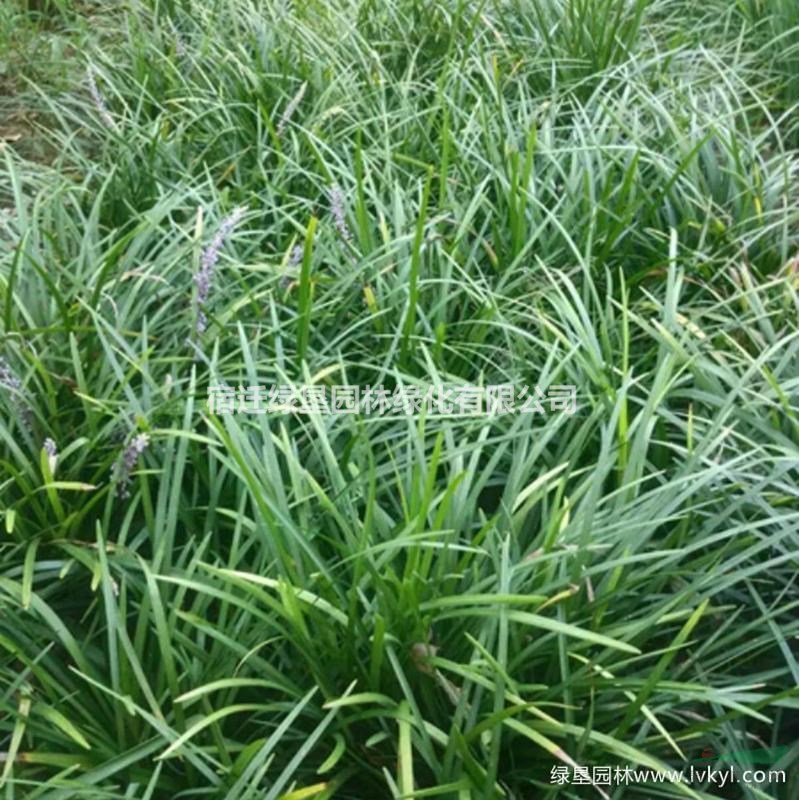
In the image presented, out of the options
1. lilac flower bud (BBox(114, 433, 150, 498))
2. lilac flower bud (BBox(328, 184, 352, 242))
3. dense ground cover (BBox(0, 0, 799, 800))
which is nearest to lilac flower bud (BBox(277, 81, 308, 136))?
dense ground cover (BBox(0, 0, 799, 800))

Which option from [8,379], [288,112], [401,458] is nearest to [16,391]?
[8,379]

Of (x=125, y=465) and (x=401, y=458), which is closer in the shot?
(x=125, y=465)

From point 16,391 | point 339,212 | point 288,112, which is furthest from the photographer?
point 288,112

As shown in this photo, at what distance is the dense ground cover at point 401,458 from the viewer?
192 centimetres

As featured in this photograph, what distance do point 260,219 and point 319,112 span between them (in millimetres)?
601

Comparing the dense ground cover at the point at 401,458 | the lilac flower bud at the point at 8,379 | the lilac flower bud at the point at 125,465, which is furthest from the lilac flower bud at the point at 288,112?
the lilac flower bud at the point at 125,465

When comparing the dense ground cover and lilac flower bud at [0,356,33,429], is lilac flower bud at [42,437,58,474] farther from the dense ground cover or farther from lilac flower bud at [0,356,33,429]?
lilac flower bud at [0,356,33,429]

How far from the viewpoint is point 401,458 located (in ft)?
7.80

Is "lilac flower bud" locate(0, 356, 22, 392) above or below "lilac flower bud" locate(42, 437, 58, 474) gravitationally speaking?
above

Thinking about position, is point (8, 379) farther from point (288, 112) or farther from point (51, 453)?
point (288, 112)

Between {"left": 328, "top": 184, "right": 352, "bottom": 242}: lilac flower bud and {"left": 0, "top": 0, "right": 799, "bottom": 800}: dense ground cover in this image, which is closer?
{"left": 0, "top": 0, "right": 799, "bottom": 800}: dense ground cover

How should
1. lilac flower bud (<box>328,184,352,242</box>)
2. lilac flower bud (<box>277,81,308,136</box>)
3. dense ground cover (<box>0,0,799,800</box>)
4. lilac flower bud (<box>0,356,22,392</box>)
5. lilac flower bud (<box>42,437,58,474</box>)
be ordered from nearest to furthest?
dense ground cover (<box>0,0,799,800</box>) → lilac flower bud (<box>42,437,58,474</box>) → lilac flower bud (<box>0,356,22,392</box>) → lilac flower bud (<box>328,184,352,242</box>) → lilac flower bud (<box>277,81,308,136</box>)

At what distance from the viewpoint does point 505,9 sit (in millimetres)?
4434

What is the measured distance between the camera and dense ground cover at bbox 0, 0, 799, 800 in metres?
1.92
